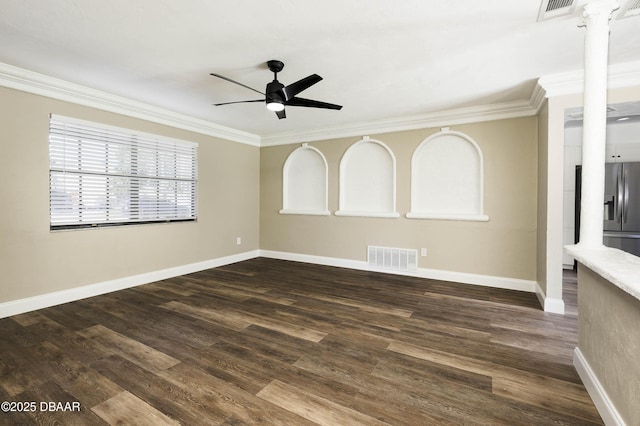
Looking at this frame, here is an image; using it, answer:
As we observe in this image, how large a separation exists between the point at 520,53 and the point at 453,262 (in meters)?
2.87

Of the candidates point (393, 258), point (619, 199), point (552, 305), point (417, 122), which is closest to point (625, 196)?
point (619, 199)

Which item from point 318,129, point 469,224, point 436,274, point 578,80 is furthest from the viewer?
point 318,129

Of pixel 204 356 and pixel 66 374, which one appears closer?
pixel 66 374

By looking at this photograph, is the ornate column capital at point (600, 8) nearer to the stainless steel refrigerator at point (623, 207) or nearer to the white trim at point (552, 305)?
the white trim at point (552, 305)

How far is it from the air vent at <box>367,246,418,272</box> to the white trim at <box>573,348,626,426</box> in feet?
8.76

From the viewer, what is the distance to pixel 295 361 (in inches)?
88.7

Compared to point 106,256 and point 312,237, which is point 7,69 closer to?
point 106,256

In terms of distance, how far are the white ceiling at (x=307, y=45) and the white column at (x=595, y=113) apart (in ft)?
0.75

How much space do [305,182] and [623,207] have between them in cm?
523

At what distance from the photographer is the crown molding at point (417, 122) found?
4.05 meters

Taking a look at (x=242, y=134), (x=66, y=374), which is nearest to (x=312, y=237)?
(x=242, y=134)

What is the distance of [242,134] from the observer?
581 cm

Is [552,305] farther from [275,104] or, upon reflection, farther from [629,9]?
[275,104]

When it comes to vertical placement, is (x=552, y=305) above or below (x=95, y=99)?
below
